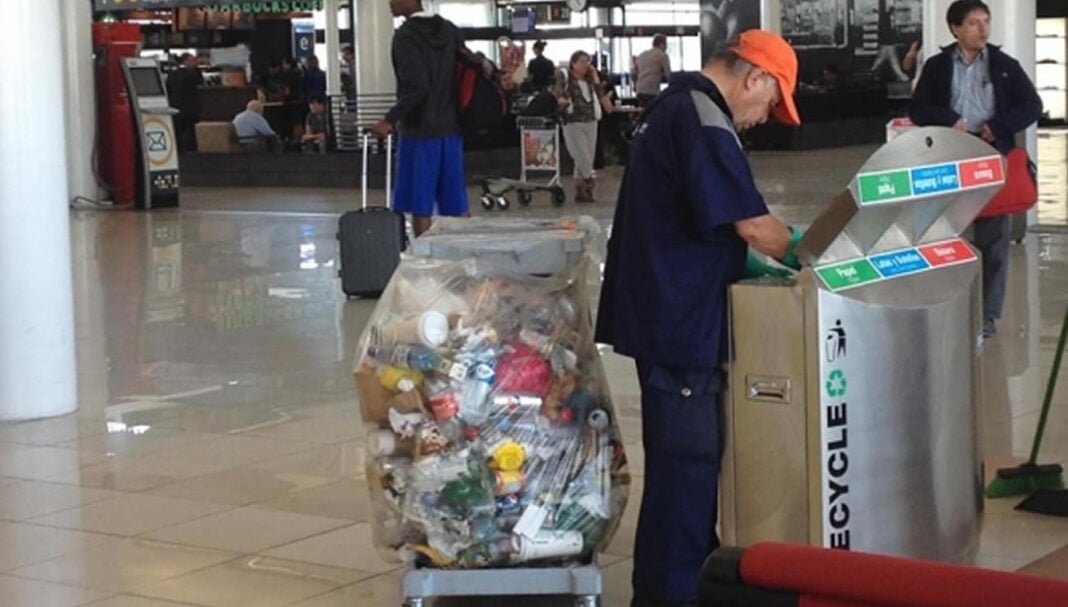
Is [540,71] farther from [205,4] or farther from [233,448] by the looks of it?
[233,448]

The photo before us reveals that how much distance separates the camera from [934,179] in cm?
458

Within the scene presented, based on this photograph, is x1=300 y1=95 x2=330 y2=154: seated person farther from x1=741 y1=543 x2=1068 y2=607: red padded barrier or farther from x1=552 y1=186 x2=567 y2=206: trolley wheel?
x1=741 y1=543 x2=1068 y2=607: red padded barrier

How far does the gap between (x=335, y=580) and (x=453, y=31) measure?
6.34 metres

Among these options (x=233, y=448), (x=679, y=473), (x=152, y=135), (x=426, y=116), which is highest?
(x=426, y=116)

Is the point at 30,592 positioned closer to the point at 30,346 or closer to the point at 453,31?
the point at 30,346

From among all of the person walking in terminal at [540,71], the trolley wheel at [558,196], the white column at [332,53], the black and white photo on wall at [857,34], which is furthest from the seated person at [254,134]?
the black and white photo on wall at [857,34]

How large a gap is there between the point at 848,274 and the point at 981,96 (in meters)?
4.45

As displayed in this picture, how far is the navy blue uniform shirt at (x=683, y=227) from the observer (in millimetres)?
4516

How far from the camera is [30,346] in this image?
25.5 feet

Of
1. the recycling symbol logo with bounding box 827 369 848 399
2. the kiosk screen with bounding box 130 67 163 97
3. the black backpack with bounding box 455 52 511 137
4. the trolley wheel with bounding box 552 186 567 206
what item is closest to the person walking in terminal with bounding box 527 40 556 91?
the kiosk screen with bounding box 130 67 163 97

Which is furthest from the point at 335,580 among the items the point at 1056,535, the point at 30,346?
the point at 30,346

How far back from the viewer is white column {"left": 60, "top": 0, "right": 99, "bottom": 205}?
1950 cm

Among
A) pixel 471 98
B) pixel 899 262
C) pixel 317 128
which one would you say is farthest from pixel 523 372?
pixel 317 128

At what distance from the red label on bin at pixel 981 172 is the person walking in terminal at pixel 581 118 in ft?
45.5
